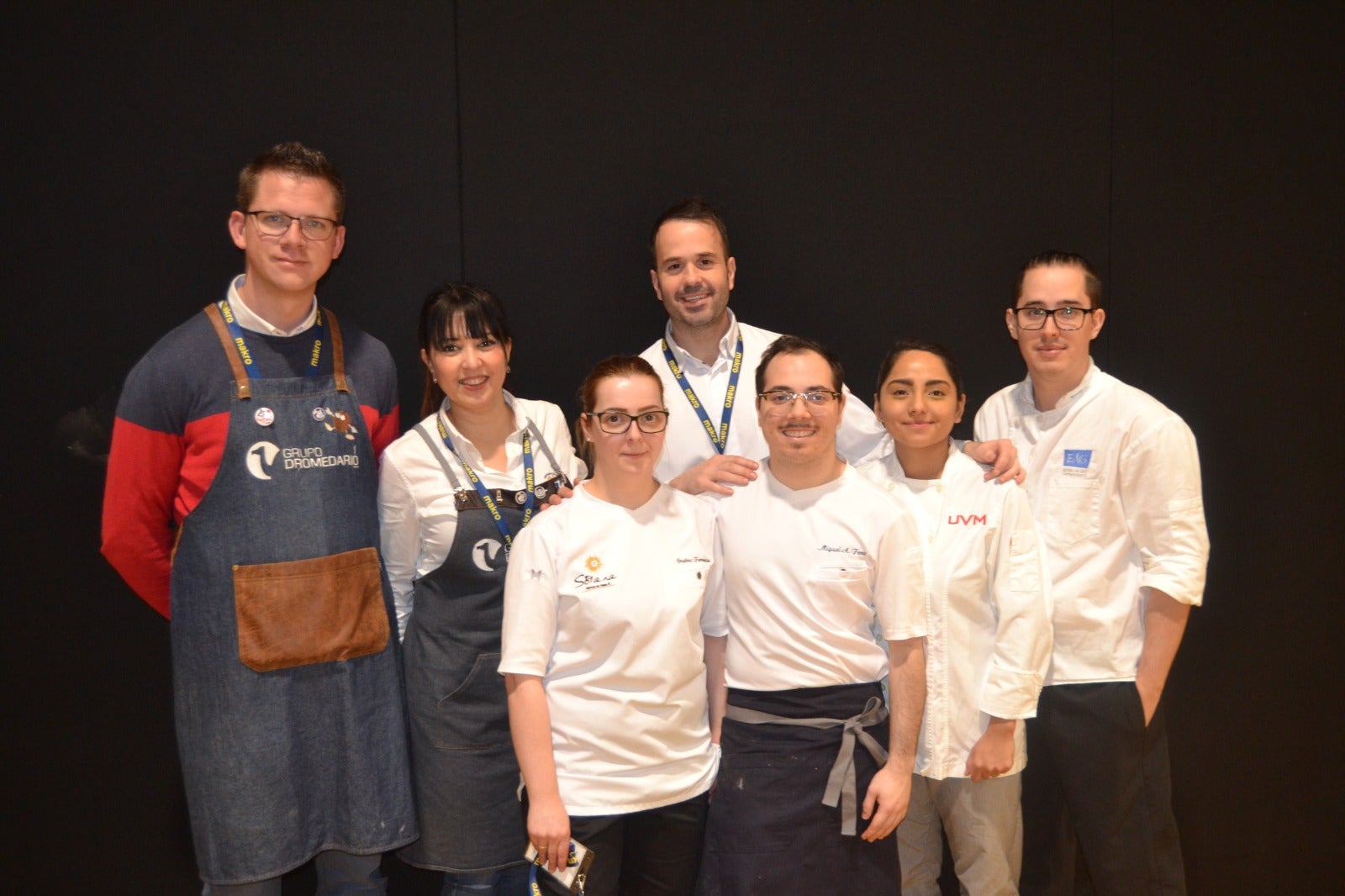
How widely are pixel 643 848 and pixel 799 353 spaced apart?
1.10 metres

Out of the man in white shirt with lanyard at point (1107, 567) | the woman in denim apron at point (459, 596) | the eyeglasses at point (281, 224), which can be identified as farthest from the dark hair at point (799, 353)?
the eyeglasses at point (281, 224)

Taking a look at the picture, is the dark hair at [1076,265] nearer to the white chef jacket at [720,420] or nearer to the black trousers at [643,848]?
the white chef jacket at [720,420]

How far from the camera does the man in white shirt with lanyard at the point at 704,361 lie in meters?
2.62

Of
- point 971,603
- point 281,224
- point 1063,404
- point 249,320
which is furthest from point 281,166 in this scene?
point 1063,404

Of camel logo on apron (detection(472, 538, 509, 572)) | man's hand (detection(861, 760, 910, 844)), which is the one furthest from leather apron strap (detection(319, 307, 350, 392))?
man's hand (detection(861, 760, 910, 844))

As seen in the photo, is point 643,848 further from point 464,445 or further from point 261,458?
point 261,458

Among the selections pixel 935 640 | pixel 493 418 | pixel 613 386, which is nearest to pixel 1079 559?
pixel 935 640

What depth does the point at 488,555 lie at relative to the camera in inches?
87.0

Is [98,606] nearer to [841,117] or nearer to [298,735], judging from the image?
[298,735]

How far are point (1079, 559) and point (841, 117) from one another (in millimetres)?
1523

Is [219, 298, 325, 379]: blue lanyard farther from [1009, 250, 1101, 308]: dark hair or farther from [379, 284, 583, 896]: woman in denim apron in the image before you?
[1009, 250, 1101, 308]: dark hair

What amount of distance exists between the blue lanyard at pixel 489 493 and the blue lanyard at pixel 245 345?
307 millimetres

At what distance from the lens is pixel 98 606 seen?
9.29 ft

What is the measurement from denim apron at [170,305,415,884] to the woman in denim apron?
0.31 feet
